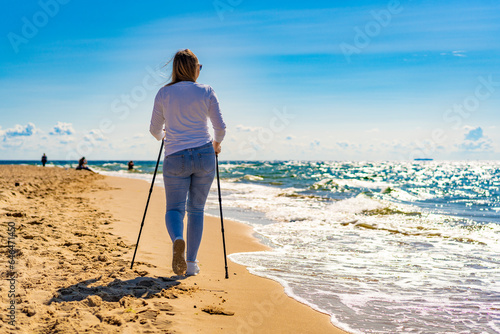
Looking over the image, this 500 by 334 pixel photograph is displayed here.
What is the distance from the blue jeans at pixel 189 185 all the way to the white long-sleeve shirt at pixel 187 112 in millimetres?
88

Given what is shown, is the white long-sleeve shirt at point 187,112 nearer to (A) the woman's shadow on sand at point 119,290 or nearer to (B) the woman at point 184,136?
(B) the woman at point 184,136

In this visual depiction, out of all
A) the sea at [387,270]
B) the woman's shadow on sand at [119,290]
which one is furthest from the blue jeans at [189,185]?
the sea at [387,270]

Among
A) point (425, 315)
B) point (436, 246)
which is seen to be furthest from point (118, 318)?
point (436, 246)

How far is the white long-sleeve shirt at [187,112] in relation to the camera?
10.9ft

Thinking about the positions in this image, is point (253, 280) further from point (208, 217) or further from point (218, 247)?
point (208, 217)

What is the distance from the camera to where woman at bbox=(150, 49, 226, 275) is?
10.9ft

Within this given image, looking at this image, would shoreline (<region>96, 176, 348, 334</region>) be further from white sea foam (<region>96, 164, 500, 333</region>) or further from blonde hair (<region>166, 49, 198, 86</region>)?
blonde hair (<region>166, 49, 198, 86</region>)

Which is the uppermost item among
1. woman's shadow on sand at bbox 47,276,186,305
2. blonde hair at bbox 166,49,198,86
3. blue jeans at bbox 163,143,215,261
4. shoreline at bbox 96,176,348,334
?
blonde hair at bbox 166,49,198,86

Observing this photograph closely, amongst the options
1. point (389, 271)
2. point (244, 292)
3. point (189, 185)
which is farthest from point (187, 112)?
point (389, 271)

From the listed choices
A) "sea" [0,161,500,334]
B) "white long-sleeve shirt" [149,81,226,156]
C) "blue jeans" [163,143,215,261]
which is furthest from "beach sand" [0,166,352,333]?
"white long-sleeve shirt" [149,81,226,156]

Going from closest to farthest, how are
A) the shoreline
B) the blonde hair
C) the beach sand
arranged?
the beach sand, the shoreline, the blonde hair

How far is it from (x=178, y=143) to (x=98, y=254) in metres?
1.78

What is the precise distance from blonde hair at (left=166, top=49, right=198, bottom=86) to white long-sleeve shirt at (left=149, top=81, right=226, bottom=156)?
0.10 m

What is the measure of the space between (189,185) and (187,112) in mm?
685
